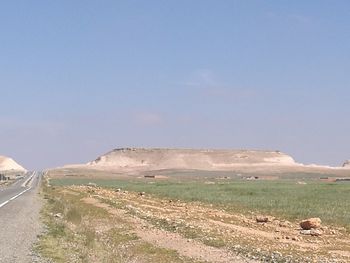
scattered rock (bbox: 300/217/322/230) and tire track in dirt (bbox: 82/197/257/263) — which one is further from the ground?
scattered rock (bbox: 300/217/322/230)

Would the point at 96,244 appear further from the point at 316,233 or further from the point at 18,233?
the point at 316,233

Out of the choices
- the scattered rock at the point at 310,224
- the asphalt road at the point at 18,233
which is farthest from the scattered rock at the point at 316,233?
the asphalt road at the point at 18,233

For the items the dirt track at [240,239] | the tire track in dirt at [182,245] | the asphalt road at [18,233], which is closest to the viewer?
the asphalt road at [18,233]

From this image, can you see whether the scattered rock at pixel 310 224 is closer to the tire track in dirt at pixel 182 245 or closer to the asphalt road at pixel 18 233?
the tire track in dirt at pixel 182 245

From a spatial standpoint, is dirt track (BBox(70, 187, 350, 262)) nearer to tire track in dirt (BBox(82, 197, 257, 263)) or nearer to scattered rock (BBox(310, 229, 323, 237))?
tire track in dirt (BBox(82, 197, 257, 263))

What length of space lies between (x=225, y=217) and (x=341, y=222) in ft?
21.6

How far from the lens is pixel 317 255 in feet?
65.9

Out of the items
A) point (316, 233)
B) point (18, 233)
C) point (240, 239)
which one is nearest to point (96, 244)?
point (18, 233)

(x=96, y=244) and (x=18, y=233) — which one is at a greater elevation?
(x=18, y=233)

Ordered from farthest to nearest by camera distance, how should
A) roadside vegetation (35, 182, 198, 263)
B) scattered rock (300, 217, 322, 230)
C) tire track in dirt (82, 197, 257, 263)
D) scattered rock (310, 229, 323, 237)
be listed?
scattered rock (300, 217, 322, 230) → scattered rock (310, 229, 323, 237) → tire track in dirt (82, 197, 257, 263) → roadside vegetation (35, 182, 198, 263)

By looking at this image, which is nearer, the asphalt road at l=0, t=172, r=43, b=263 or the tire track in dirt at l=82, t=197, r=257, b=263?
the asphalt road at l=0, t=172, r=43, b=263

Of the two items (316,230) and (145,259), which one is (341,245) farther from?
(145,259)

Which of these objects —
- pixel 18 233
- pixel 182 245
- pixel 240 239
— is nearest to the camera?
pixel 182 245

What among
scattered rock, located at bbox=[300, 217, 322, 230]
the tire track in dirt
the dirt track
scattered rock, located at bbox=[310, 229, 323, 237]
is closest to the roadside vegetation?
the tire track in dirt
